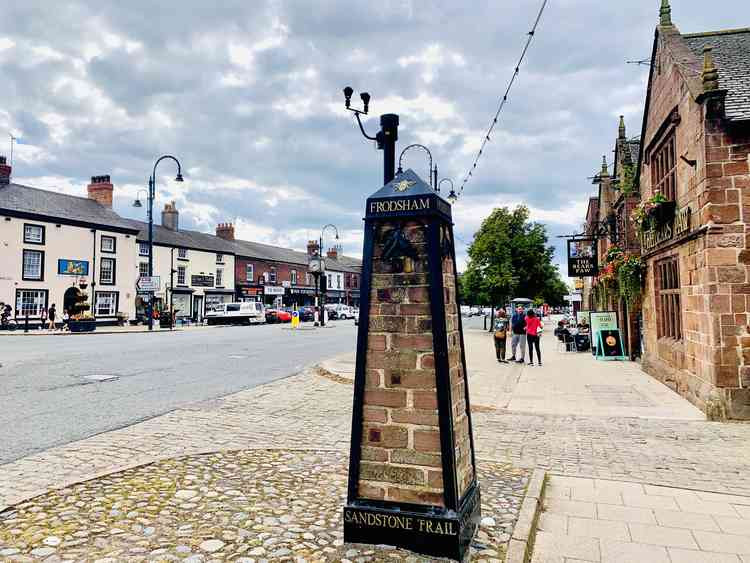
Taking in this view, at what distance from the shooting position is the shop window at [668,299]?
1052 cm

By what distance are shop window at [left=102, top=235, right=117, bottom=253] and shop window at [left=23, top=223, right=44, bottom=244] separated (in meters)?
4.75

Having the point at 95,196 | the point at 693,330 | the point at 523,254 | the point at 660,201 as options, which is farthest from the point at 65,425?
the point at 95,196

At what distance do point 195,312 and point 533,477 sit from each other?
47327 millimetres

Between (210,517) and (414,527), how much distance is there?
162 cm

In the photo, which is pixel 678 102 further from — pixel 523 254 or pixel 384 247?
pixel 523 254

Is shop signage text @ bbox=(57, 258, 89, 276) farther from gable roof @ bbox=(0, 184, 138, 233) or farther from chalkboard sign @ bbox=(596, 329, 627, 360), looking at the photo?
chalkboard sign @ bbox=(596, 329, 627, 360)

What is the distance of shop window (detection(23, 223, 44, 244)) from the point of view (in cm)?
3412

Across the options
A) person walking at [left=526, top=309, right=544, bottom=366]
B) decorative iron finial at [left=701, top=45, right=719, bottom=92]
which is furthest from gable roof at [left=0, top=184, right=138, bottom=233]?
decorative iron finial at [left=701, top=45, right=719, bottom=92]

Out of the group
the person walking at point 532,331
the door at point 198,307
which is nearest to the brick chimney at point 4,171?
the door at point 198,307

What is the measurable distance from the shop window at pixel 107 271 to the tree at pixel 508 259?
27.2 meters

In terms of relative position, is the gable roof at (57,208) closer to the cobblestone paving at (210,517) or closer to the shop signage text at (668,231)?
the cobblestone paving at (210,517)

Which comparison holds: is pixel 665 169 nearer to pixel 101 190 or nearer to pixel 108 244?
pixel 108 244

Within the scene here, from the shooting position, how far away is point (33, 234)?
34.7 metres

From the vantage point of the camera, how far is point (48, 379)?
1089 cm
